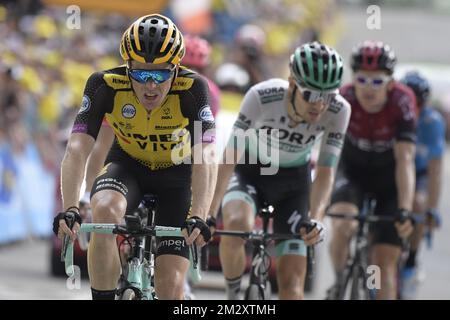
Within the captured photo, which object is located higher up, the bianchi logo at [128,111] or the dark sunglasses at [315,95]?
the dark sunglasses at [315,95]

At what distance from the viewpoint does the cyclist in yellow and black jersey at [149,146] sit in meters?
7.29

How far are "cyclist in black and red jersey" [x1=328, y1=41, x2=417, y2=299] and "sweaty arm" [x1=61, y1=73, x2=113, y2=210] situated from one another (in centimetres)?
325

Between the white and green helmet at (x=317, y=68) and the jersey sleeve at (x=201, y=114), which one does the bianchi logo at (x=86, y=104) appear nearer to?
the jersey sleeve at (x=201, y=114)

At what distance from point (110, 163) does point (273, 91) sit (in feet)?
4.69

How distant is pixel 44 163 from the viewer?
16.3 metres

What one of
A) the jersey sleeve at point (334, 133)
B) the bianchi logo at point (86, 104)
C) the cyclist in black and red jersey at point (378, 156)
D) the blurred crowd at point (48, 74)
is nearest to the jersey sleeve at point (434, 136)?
the cyclist in black and red jersey at point (378, 156)

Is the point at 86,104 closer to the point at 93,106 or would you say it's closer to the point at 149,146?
the point at 93,106

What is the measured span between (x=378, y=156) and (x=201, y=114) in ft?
11.4

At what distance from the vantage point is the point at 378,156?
1067cm

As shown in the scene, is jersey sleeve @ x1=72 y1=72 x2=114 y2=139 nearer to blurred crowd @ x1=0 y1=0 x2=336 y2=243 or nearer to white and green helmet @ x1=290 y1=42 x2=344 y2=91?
white and green helmet @ x1=290 y1=42 x2=344 y2=91

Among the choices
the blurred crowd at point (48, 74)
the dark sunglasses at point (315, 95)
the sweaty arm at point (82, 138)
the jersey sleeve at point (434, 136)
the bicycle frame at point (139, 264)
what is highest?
the blurred crowd at point (48, 74)

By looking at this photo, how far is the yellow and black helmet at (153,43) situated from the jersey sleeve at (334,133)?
1714 millimetres
